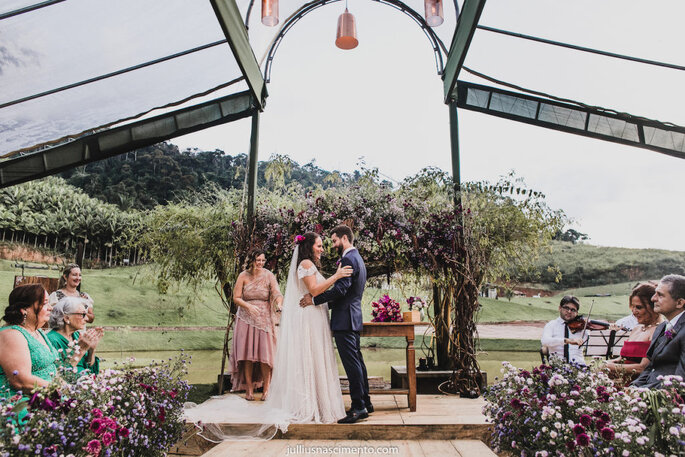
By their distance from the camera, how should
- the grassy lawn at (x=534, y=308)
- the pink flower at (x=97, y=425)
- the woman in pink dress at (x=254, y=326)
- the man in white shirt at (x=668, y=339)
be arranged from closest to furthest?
the pink flower at (x=97, y=425) → the man in white shirt at (x=668, y=339) → the woman in pink dress at (x=254, y=326) → the grassy lawn at (x=534, y=308)

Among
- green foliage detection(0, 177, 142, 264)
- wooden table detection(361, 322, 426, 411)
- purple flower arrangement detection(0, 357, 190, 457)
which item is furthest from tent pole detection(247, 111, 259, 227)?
green foliage detection(0, 177, 142, 264)

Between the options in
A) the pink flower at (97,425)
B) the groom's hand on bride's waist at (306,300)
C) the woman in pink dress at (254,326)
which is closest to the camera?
the pink flower at (97,425)

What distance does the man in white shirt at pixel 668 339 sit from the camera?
2459mm

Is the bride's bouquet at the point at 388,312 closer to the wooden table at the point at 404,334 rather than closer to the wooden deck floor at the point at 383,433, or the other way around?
the wooden table at the point at 404,334

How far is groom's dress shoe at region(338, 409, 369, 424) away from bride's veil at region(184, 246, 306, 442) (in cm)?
44

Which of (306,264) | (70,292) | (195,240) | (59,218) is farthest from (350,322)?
(59,218)

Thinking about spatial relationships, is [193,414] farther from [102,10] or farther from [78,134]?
[102,10]

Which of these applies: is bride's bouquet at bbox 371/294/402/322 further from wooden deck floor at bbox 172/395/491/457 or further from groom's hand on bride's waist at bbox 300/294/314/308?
wooden deck floor at bbox 172/395/491/457

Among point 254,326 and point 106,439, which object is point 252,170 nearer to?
point 254,326

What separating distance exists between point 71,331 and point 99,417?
4.53ft

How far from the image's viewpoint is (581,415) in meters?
2.01

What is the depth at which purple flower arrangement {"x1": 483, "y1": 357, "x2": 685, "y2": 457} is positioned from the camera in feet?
6.13

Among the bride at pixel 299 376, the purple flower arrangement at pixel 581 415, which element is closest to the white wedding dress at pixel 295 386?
the bride at pixel 299 376

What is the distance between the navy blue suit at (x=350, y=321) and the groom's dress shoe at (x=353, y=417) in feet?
0.14
